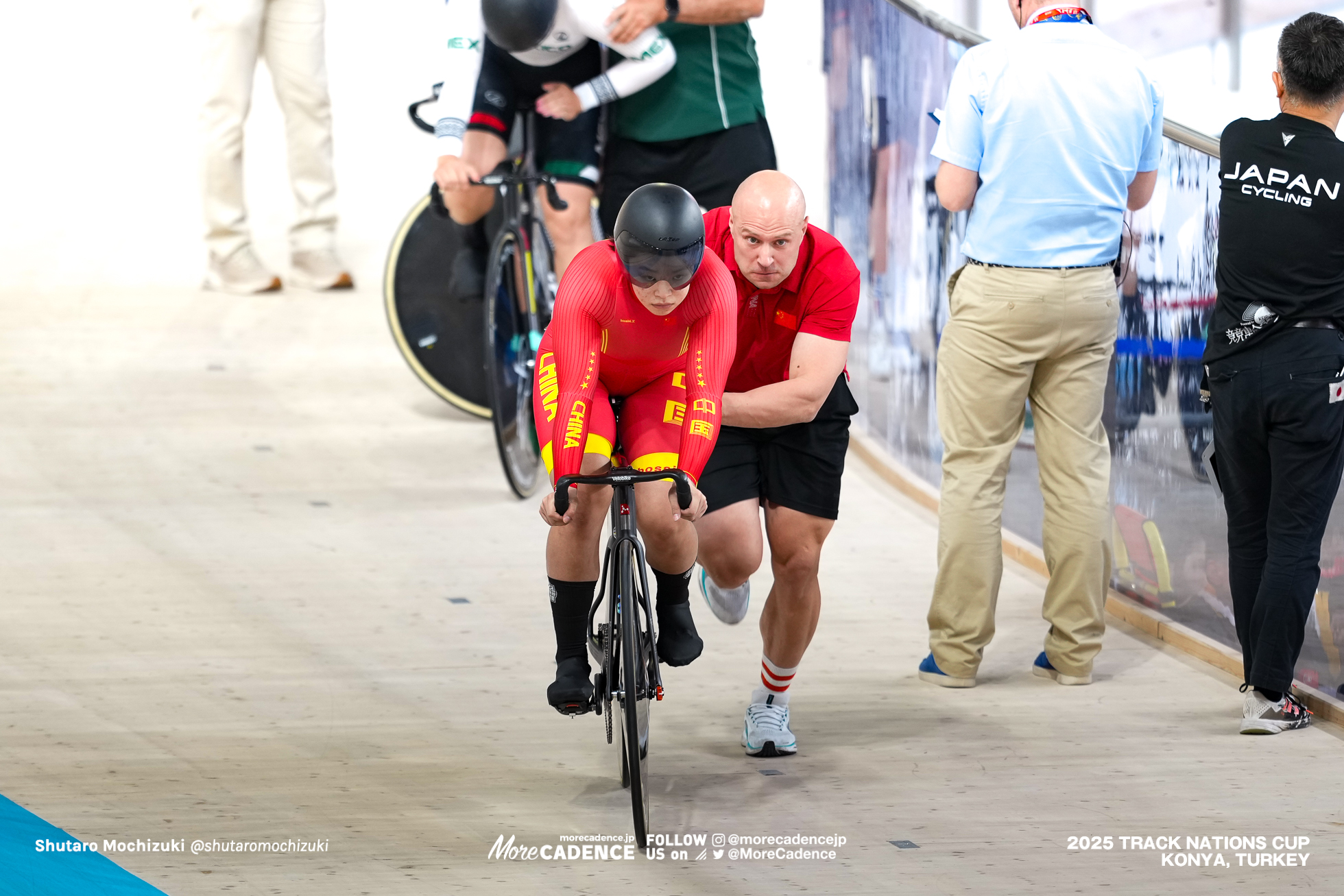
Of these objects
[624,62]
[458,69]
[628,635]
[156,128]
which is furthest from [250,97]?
[628,635]

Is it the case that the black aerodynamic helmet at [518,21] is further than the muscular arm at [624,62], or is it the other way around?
the muscular arm at [624,62]

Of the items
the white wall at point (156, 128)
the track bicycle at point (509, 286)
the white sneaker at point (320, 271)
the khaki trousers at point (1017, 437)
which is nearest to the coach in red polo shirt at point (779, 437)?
the khaki trousers at point (1017, 437)

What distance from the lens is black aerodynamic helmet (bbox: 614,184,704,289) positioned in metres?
2.57

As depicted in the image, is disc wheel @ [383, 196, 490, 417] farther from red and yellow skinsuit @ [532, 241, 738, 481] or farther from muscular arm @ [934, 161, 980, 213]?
red and yellow skinsuit @ [532, 241, 738, 481]

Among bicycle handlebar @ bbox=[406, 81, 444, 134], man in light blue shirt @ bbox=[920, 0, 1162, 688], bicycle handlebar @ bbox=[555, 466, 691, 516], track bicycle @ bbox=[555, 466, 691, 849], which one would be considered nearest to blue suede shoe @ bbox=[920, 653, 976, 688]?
man in light blue shirt @ bbox=[920, 0, 1162, 688]

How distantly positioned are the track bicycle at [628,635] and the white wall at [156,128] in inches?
202

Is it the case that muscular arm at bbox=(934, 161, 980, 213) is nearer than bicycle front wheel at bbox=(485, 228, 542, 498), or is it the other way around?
muscular arm at bbox=(934, 161, 980, 213)

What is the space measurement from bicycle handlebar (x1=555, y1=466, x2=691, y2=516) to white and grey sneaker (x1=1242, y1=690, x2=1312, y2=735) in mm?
1494

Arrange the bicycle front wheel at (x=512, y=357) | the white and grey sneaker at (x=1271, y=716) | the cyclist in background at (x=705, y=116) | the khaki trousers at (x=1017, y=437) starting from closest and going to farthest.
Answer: the white and grey sneaker at (x=1271, y=716), the khaki trousers at (x=1017, y=437), the cyclist in background at (x=705, y=116), the bicycle front wheel at (x=512, y=357)

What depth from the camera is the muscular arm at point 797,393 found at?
9.97ft

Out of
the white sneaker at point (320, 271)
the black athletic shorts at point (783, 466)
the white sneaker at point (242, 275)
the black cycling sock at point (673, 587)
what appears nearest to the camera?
the black cycling sock at point (673, 587)

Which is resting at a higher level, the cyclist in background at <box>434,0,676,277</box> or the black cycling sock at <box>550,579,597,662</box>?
the cyclist in background at <box>434,0,676,277</box>

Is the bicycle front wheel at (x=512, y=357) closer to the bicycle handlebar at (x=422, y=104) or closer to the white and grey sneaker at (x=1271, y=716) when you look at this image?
the bicycle handlebar at (x=422, y=104)

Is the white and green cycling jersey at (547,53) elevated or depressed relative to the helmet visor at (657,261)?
elevated
